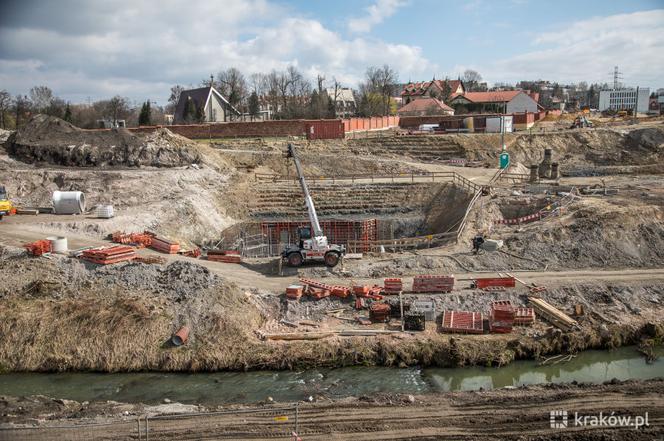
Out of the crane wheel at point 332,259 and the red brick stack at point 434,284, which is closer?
the red brick stack at point 434,284

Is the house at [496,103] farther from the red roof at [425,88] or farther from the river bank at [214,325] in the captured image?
the river bank at [214,325]

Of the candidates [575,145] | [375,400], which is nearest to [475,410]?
[375,400]

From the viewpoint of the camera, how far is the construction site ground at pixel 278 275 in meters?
20.1

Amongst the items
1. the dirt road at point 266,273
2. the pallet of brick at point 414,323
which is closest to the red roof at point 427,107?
the dirt road at point 266,273

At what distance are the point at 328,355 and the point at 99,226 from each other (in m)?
17.5

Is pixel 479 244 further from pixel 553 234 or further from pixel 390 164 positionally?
pixel 390 164

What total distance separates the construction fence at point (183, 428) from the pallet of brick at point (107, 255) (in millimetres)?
10737

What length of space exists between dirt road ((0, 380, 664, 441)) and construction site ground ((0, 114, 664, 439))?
0.15 metres

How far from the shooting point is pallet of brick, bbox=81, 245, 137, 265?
24938 millimetres

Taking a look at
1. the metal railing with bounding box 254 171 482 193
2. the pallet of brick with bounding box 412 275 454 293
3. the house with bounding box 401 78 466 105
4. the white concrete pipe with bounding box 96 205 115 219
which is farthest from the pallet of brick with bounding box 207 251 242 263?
the house with bounding box 401 78 466 105

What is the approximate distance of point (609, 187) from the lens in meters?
37.4

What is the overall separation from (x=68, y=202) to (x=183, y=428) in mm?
23243

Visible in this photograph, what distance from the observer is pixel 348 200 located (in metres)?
41.2
